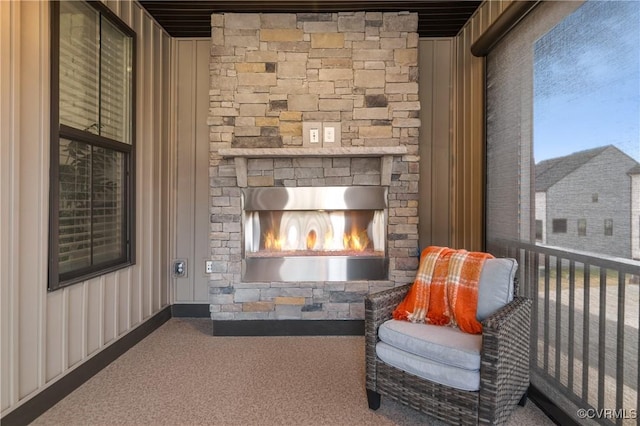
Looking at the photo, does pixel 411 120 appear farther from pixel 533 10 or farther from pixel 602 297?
pixel 602 297

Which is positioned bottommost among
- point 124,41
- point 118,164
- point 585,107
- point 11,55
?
point 118,164

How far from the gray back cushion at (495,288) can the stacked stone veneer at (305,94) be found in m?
1.23

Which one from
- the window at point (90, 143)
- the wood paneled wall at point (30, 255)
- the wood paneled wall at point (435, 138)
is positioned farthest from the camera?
the wood paneled wall at point (435, 138)

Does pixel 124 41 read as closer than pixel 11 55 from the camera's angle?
No

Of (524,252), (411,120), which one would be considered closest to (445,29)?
(411,120)

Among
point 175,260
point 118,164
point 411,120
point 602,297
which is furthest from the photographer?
point 175,260

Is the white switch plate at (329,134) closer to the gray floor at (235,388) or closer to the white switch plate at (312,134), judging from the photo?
the white switch plate at (312,134)

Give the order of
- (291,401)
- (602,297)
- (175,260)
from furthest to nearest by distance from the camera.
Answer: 1. (175,260)
2. (291,401)
3. (602,297)

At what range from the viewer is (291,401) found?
6.59 ft

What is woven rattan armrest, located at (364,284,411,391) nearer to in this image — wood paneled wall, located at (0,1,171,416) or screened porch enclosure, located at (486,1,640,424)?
screened porch enclosure, located at (486,1,640,424)

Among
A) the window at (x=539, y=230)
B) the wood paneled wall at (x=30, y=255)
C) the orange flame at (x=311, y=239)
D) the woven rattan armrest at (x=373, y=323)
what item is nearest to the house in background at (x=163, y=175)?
the wood paneled wall at (x=30, y=255)

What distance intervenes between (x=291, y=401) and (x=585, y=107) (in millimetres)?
2189

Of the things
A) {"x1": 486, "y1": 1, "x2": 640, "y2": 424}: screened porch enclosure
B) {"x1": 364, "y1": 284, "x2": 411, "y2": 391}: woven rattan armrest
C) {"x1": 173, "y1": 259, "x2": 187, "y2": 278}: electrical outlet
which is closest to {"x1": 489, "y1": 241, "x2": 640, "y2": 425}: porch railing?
{"x1": 486, "y1": 1, "x2": 640, "y2": 424}: screened porch enclosure

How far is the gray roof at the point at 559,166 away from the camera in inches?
67.8
